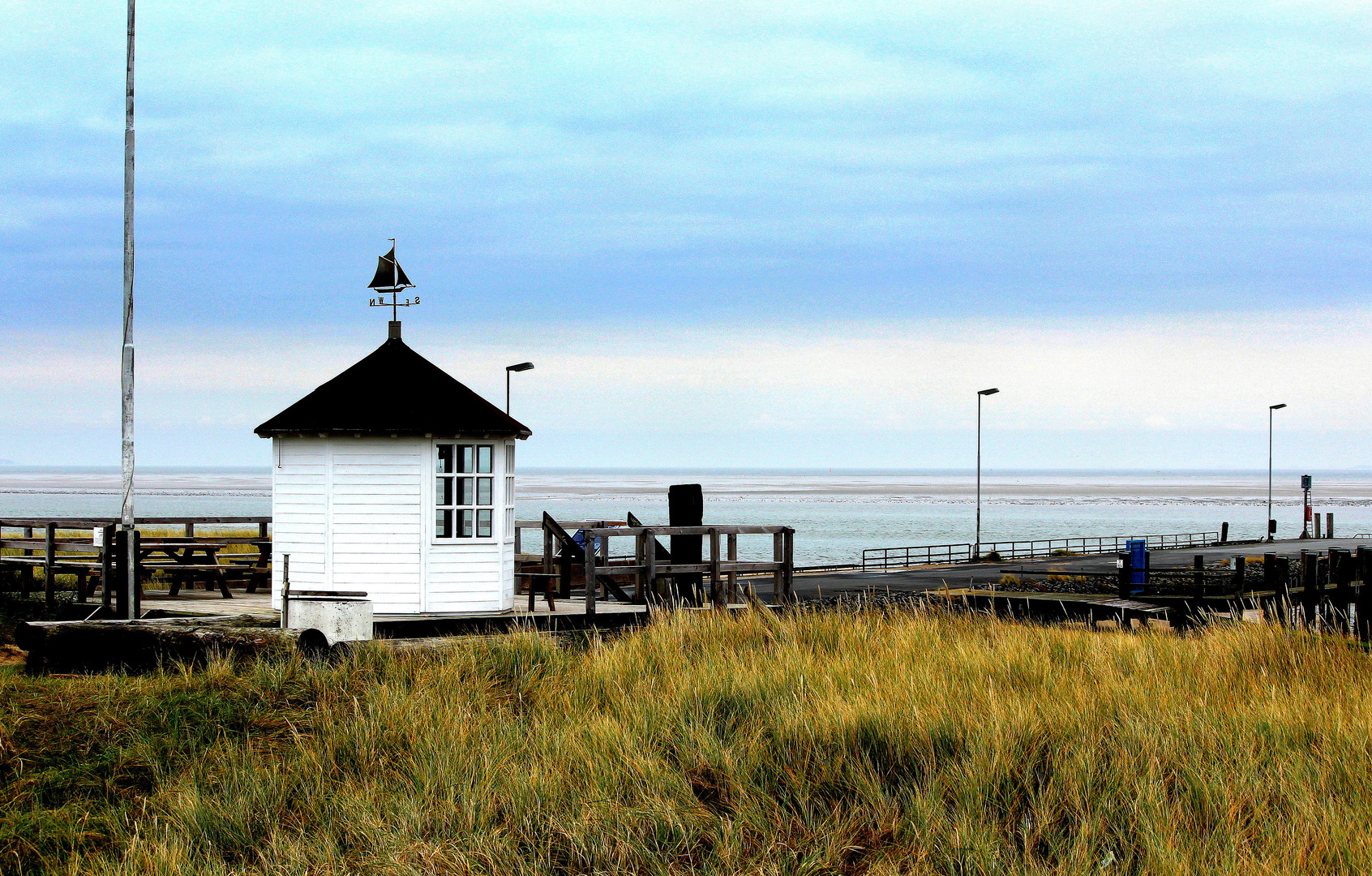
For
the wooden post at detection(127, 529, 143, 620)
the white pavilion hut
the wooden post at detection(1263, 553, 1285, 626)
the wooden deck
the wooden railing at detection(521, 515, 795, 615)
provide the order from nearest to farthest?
the wooden post at detection(127, 529, 143, 620) → the wooden deck → the white pavilion hut → the wooden railing at detection(521, 515, 795, 615) → the wooden post at detection(1263, 553, 1285, 626)

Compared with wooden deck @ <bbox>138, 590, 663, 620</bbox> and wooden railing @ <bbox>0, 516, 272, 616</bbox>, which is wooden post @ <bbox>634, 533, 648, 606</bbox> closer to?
wooden deck @ <bbox>138, 590, 663, 620</bbox>

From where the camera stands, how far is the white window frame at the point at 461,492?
1691 cm

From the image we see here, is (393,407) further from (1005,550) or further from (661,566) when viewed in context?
(1005,550)

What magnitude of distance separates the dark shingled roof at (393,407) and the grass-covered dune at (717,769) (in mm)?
5409

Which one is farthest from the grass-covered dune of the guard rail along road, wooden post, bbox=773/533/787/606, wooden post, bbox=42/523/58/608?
the guard rail along road

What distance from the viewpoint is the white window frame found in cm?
1691

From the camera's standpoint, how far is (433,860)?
6.97 meters

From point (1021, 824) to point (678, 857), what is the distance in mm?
2114

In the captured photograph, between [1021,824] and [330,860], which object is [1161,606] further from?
[330,860]

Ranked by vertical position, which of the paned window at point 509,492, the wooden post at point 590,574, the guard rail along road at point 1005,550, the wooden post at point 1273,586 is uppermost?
the paned window at point 509,492

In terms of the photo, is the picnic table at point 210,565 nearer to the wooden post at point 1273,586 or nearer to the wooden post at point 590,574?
the wooden post at point 590,574

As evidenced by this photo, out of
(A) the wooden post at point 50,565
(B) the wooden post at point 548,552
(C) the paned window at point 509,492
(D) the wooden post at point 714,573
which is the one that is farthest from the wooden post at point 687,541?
(A) the wooden post at point 50,565

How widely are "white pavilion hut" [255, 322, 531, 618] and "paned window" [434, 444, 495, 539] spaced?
0.05 ft

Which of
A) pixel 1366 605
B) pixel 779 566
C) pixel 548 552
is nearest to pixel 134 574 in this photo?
pixel 548 552
